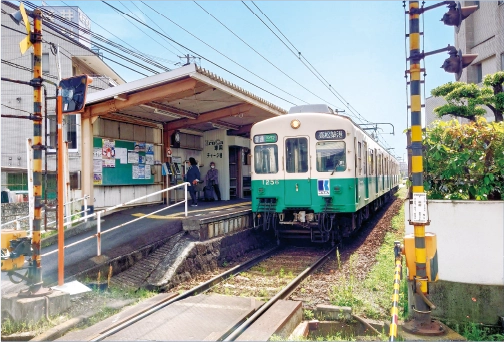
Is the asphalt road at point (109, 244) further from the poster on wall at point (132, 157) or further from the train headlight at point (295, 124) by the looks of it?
the train headlight at point (295, 124)

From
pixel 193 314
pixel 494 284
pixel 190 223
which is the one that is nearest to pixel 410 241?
pixel 494 284

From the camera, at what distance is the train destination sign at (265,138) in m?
9.82

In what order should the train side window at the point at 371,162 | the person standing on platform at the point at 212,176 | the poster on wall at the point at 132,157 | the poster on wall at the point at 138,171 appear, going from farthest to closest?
the person standing on platform at the point at 212,176 < the train side window at the point at 371,162 < the poster on wall at the point at 138,171 < the poster on wall at the point at 132,157

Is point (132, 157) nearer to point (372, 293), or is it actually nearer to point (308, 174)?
point (308, 174)

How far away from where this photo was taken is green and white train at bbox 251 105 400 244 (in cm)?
924

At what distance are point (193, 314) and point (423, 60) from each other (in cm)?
421

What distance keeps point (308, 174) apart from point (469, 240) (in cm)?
456

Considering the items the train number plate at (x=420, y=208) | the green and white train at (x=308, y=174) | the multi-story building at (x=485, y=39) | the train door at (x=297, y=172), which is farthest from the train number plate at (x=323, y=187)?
the multi-story building at (x=485, y=39)

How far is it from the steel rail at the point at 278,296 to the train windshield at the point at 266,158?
2.38 metres

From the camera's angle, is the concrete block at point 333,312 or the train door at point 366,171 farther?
the train door at point 366,171

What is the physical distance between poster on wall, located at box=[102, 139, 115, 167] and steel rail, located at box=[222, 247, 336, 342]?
5.77 meters

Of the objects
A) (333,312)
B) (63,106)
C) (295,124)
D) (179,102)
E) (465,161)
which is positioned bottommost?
(333,312)

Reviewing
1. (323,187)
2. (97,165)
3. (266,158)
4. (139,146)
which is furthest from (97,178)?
(323,187)

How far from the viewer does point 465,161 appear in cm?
575
